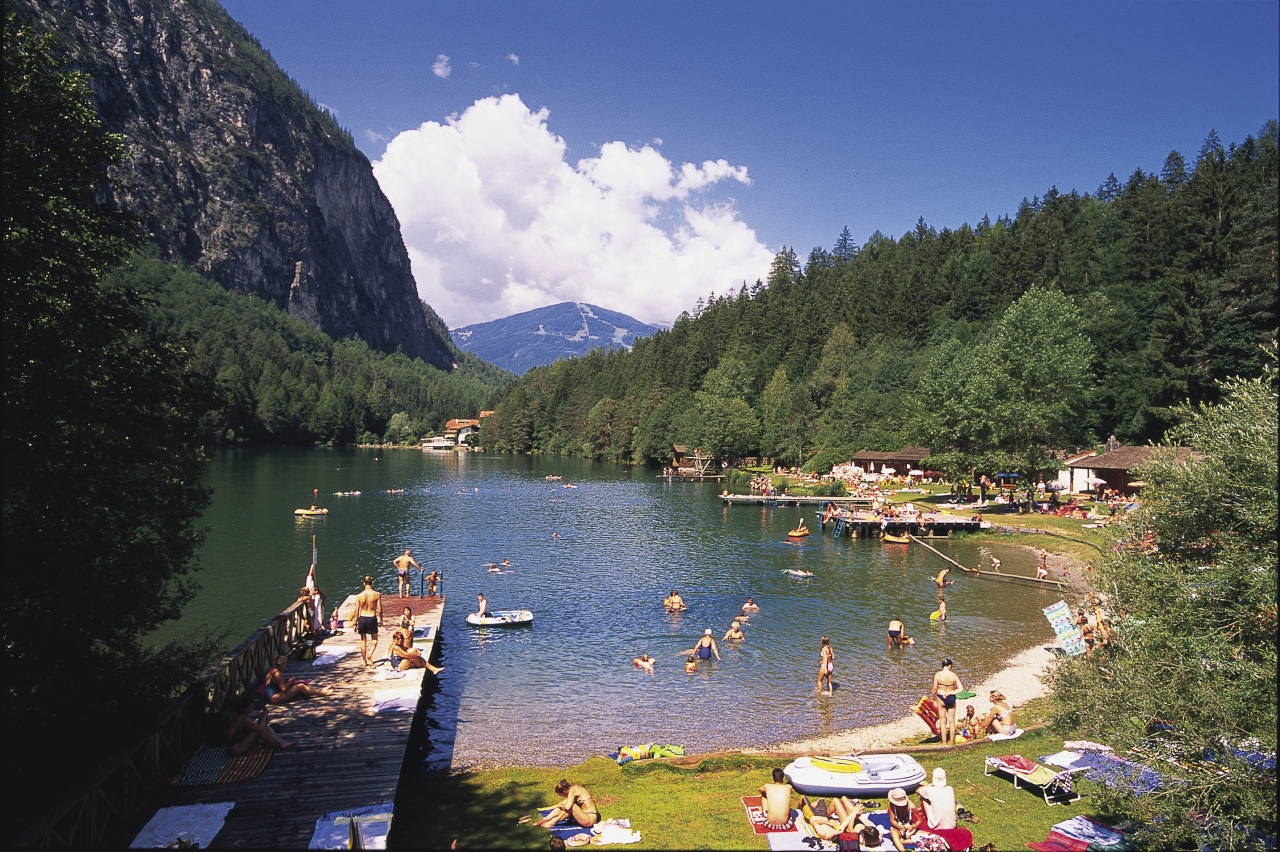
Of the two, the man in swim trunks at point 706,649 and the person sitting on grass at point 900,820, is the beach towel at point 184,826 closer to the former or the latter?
the person sitting on grass at point 900,820

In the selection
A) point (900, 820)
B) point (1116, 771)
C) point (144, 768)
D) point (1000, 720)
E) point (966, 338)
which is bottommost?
point (1000, 720)

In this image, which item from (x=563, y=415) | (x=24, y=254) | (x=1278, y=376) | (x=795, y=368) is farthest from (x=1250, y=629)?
(x=563, y=415)

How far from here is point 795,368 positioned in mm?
121625

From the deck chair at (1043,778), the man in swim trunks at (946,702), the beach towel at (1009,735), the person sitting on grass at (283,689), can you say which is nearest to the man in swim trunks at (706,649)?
the man in swim trunks at (946,702)

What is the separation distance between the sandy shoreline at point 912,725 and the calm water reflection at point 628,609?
59 centimetres

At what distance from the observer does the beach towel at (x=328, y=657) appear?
Result: 19953 millimetres

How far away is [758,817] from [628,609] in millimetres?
20829

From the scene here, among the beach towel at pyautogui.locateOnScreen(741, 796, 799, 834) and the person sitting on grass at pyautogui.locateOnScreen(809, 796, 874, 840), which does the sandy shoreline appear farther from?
the person sitting on grass at pyautogui.locateOnScreen(809, 796, 874, 840)

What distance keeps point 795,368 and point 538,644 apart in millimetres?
99522

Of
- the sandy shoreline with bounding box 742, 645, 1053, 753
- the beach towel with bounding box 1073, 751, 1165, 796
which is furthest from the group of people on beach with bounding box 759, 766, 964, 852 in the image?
the sandy shoreline with bounding box 742, 645, 1053, 753

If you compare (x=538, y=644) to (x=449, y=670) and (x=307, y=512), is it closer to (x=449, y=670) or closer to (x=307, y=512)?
(x=449, y=670)

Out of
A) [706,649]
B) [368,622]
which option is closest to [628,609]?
[706,649]

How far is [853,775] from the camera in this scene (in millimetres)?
14461

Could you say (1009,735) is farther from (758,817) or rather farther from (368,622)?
(368,622)
